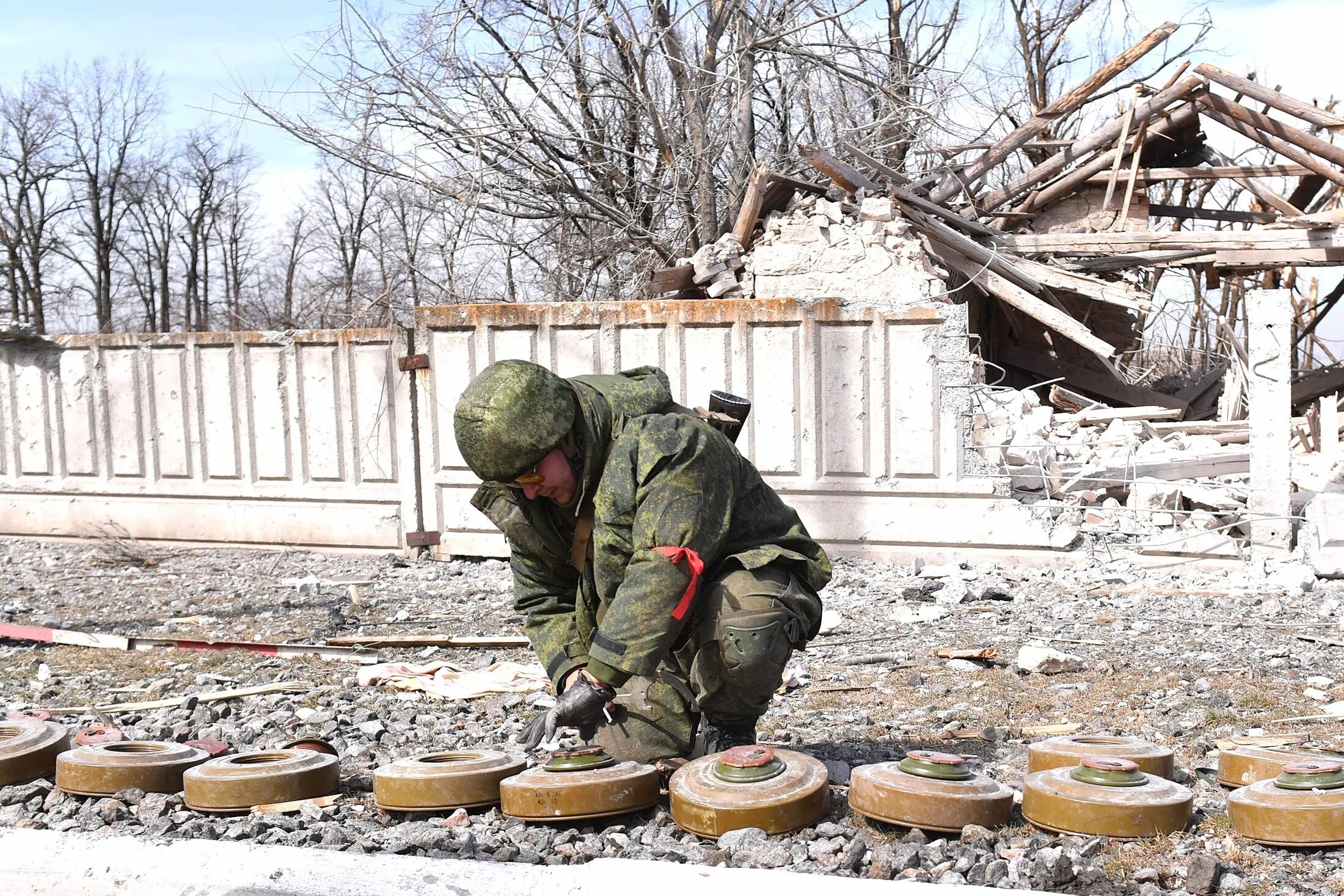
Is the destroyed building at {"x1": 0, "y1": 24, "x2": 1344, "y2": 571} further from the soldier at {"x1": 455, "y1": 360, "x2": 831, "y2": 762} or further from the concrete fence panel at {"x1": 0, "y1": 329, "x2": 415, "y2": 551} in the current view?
the soldier at {"x1": 455, "y1": 360, "x2": 831, "y2": 762}

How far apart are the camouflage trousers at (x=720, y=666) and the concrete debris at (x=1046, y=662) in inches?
79.1

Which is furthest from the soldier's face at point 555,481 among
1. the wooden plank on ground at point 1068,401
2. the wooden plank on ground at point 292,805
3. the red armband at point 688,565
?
the wooden plank on ground at point 1068,401

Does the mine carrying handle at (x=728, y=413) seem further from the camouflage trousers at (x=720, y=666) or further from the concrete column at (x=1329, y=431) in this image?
the concrete column at (x=1329, y=431)

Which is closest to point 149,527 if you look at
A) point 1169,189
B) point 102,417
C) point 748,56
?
point 102,417

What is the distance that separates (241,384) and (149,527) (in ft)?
4.85

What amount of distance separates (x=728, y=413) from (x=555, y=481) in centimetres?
88

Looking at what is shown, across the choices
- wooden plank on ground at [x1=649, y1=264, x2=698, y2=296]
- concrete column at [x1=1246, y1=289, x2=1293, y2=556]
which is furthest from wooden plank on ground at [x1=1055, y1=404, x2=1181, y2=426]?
wooden plank on ground at [x1=649, y1=264, x2=698, y2=296]

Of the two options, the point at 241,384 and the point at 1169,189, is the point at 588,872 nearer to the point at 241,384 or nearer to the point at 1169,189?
the point at 241,384

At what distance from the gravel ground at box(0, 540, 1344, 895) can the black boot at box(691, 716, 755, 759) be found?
1.00ft

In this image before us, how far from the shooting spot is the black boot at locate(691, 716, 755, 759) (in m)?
3.57

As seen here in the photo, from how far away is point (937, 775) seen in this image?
3.02m

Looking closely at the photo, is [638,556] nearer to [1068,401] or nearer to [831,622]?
[831,622]

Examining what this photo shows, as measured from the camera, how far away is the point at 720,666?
3.29 m

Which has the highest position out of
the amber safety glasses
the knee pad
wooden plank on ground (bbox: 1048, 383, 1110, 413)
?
the amber safety glasses
